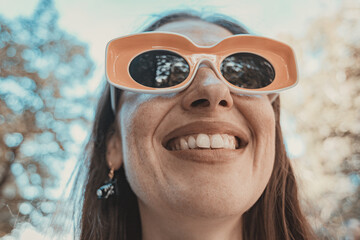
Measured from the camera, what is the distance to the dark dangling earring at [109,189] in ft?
5.20

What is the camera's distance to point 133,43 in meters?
1.39

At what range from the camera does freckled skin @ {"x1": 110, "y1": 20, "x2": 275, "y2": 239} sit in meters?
1.18

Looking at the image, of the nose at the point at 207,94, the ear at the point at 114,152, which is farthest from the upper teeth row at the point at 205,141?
the ear at the point at 114,152

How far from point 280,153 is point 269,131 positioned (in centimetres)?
49

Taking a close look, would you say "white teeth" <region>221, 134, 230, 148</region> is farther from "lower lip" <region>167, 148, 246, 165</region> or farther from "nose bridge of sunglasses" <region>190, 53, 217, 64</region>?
"nose bridge of sunglasses" <region>190, 53, 217, 64</region>

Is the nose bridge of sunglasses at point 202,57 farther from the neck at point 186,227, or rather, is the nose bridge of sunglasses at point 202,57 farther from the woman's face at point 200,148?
the neck at point 186,227

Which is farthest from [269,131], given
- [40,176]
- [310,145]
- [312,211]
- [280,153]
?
[310,145]

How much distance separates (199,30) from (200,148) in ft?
2.41

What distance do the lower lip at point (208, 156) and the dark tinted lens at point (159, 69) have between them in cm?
33

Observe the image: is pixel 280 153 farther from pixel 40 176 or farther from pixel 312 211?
pixel 40 176

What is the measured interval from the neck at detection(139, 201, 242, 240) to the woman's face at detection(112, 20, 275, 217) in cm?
7

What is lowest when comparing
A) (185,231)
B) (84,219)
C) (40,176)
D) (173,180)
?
(40,176)

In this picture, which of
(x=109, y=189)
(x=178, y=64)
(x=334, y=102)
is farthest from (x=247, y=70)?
(x=334, y=102)

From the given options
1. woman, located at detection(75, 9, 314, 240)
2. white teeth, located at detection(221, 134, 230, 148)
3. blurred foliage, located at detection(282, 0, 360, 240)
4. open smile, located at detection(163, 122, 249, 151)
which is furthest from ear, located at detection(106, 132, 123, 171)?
blurred foliage, located at detection(282, 0, 360, 240)
